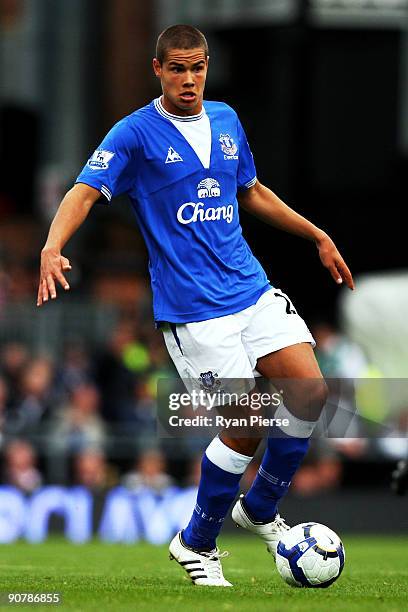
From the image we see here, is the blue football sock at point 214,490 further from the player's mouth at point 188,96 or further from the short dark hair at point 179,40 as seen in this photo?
the short dark hair at point 179,40

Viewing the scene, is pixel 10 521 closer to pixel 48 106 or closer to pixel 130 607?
pixel 130 607

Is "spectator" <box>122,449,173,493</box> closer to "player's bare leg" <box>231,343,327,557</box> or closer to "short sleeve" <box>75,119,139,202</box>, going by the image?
"player's bare leg" <box>231,343,327,557</box>

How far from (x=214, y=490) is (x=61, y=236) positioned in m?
1.61

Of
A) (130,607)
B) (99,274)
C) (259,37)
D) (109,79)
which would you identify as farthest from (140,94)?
(130,607)

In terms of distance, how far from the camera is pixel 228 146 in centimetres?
780

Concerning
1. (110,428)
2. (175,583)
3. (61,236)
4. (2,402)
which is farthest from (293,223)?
(110,428)

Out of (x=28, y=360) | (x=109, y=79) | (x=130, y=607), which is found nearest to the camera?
(x=130, y=607)

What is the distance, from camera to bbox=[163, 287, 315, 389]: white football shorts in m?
7.60

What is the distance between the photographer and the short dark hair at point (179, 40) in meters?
7.50

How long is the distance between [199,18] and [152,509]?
10.4 metres

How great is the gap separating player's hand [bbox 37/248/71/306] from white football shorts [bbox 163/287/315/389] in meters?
0.87

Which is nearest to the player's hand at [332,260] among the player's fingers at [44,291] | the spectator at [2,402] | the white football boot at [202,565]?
the white football boot at [202,565]

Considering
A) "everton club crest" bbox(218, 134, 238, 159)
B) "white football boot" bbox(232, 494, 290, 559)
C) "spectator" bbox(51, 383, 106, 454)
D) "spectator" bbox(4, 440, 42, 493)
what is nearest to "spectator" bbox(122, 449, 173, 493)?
"spectator" bbox(51, 383, 106, 454)

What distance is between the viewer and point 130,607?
21.6 ft
